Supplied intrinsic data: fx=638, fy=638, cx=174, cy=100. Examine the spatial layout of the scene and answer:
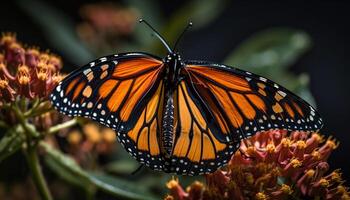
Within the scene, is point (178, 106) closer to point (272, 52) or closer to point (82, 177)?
point (82, 177)

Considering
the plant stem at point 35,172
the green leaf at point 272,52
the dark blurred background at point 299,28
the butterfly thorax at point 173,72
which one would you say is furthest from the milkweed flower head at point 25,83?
the dark blurred background at point 299,28

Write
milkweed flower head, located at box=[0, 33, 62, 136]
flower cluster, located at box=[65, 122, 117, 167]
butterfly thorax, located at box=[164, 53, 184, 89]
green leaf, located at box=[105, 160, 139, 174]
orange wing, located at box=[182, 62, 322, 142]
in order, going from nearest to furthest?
orange wing, located at box=[182, 62, 322, 142] < milkweed flower head, located at box=[0, 33, 62, 136] < butterfly thorax, located at box=[164, 53, 184, 89] < flower cluster, located at box=[65, 122, 117, 167] < green leaf, located at box=[105, 160, 139, 174]

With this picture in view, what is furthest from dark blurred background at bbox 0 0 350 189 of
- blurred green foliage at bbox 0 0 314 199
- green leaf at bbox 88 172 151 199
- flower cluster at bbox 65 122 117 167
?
green leaf at bbox 88 172 151 199

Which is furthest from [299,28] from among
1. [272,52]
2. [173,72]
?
[173,72]

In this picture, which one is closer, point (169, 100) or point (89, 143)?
point (169, 100)

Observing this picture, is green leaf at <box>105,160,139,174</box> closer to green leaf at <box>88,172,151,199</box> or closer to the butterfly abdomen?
green leaf at <box>88,172,151,199</box>

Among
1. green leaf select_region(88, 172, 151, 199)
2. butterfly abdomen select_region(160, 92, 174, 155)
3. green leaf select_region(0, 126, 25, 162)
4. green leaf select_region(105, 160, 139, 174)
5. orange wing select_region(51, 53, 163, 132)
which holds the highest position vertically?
orange wing select_region(51, 53, 163, 132)

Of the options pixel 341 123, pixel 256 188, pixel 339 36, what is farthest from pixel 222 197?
pixel 339 36
